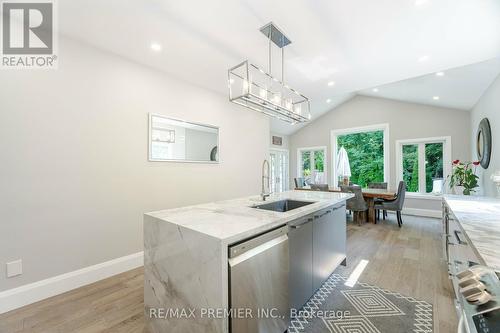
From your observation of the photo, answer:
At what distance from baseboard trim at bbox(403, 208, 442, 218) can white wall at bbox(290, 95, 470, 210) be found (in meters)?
0.08

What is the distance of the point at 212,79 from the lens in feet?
11.3

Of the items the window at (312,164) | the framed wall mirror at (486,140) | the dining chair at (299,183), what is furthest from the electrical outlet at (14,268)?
the window at (312,164)

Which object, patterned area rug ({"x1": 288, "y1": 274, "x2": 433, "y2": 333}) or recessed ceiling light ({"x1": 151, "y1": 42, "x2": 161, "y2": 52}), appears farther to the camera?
recessed ceiling light ({"x1": 151, "y1": 42, "x2": 161, "y2": 52})

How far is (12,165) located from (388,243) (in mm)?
5047

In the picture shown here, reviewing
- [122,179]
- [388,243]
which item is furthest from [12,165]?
[388,243]

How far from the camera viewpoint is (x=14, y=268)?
6.51ft

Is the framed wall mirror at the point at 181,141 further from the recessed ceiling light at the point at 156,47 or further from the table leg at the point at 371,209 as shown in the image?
the table leg at the point at 371,209

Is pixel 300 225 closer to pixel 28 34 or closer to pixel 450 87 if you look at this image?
pixel 28 34

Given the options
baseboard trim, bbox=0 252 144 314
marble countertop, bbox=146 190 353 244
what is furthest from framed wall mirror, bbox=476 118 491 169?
baseboard trim, bbox=0 252 144 314

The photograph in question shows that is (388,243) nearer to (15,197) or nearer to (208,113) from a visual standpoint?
(208,113)

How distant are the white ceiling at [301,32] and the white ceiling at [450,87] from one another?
2.55 ft

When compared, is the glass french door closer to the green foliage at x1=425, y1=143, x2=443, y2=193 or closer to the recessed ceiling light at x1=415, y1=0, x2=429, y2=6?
the green foliage at x1=425, y1=143, x2=443, y2=193

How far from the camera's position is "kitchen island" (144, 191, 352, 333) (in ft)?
3.77

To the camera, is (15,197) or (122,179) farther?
(122,179)
